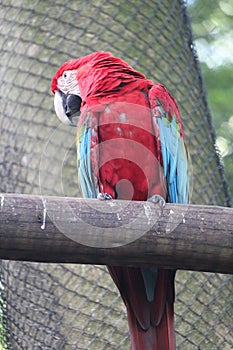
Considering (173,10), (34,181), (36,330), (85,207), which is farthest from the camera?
(173,10)

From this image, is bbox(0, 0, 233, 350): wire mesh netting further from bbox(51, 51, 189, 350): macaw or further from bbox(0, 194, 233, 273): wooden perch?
bbox(0, 194, 233, 273): wooden perch

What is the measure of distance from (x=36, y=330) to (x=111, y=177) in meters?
0.76

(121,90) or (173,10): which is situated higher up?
(173,10)

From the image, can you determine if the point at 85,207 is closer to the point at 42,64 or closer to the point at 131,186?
the point at 131,186

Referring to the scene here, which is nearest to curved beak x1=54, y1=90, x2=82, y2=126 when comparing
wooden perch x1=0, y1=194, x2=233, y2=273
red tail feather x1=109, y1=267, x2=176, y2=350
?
red tail feather x1=109, y1=267, x2=176, y2=350

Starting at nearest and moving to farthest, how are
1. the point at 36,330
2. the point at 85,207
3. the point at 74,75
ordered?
the point at 85,207 → the point at 74,75 → the point at 36,330

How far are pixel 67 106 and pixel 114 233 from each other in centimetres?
105

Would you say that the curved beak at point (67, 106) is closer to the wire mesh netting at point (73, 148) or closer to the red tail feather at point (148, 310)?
the wire mesh netting at point (73, 148)

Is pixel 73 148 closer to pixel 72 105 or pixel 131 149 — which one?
pixel 72 105

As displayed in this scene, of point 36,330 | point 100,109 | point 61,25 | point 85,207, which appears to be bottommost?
point 36,330

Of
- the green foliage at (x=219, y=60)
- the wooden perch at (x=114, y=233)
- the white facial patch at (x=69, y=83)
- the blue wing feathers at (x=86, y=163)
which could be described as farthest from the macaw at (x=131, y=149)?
the green foliage at (x=219, y=60)

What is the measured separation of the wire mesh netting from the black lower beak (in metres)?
0.34

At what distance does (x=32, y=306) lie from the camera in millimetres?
2705

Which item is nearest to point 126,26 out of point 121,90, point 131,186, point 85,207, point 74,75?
point 74,75
